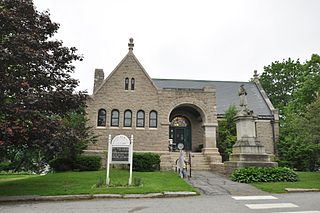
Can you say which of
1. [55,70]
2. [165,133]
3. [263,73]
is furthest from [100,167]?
[263,73]

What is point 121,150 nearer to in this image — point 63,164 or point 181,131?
point 63,164

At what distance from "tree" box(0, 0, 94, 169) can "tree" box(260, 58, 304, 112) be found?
136ft

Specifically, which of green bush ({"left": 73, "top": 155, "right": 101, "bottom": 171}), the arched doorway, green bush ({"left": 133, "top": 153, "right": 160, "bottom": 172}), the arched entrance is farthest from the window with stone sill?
green bush ({"left": 73, "top": 155, "right": 101, "bottom": 171})

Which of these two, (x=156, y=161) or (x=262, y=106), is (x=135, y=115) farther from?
(x=262, y=106)

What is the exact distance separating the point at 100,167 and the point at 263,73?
3841 cm

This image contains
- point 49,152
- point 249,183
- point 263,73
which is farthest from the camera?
point 263,73

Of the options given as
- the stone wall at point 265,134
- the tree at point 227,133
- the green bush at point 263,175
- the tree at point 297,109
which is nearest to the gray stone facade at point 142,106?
the tree at point 227,133

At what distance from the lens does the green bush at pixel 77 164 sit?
19.3 meters

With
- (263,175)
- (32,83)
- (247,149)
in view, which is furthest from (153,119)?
(32,83)

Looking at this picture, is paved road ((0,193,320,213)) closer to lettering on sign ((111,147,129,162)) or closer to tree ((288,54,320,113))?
lettering on sign ((111,147,129,162))

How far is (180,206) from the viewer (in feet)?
27.9

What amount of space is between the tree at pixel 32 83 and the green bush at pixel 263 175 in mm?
8942

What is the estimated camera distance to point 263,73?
1939 inches

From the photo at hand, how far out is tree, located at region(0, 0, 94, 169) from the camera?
9992 mm
